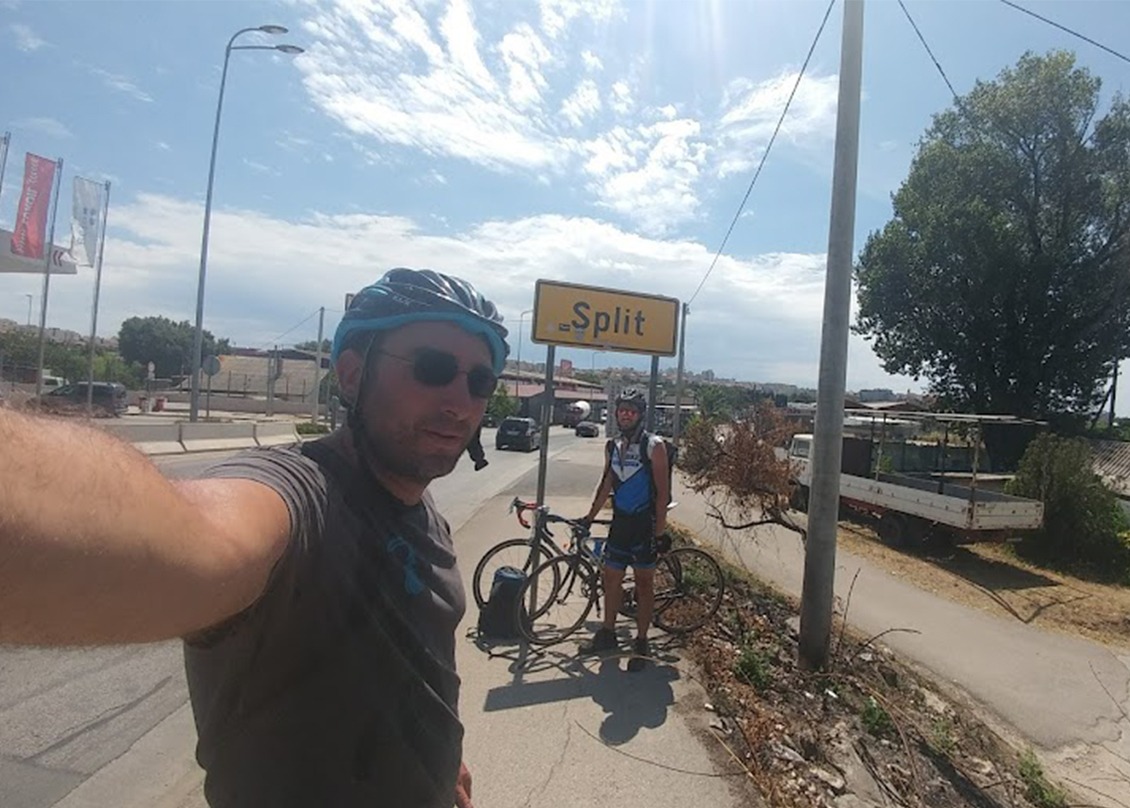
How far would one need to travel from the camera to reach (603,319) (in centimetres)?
611

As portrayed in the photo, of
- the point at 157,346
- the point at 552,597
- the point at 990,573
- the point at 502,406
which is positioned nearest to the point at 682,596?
the point at 552,597

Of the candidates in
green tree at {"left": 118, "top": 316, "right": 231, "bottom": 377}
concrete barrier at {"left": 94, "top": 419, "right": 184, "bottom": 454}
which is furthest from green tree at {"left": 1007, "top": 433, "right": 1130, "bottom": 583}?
green tree at {"left": 118, "top": 316, "right": 231, "bottom": 377}

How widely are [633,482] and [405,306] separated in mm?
3603

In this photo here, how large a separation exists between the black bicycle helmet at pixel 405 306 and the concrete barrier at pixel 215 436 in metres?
17.7

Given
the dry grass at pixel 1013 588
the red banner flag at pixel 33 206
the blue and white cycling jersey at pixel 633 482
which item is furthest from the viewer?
the red banner flag at pixel 33 206

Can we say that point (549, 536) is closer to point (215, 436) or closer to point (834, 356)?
point (834, 356)

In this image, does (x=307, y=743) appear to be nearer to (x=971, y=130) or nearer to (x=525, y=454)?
(x=525, y=454)

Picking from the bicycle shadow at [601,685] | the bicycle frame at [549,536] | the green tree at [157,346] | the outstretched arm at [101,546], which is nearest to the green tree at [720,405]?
the bicycle frame at [549,536]

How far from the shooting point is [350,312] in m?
1.49

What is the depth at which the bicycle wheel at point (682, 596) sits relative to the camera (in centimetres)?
561

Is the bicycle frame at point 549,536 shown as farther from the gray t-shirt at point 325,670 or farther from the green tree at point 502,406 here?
the green tree at point 502,406

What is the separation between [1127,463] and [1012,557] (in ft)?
38.3

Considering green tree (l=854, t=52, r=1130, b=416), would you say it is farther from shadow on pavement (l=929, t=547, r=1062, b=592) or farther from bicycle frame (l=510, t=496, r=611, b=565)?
bicycle frame (l=510, t=496, r=611, b=565)

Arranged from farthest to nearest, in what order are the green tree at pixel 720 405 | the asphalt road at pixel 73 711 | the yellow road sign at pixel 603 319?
the green tree at pixel 720 405, the yellow road sign at pixel 603 319, the asphalt road at pixel 73 711
